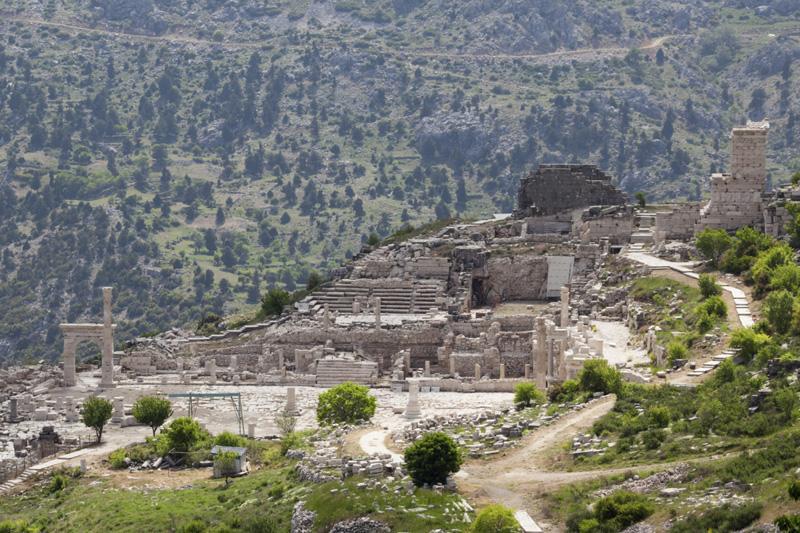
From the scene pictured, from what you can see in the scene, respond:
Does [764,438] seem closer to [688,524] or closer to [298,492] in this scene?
[688,524]

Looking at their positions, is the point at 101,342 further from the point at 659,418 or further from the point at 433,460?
the point at 433,460

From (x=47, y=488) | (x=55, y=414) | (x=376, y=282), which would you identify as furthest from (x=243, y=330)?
(x=47, y=488)

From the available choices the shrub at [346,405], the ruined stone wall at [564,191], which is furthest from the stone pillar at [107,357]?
the ruined stone wall at [564,191]

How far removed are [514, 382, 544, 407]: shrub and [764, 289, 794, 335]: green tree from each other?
9501mm

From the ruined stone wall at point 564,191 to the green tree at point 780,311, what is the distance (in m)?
50.5

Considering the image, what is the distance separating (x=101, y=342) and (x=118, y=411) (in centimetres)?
1140

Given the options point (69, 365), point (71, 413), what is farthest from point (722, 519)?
point (69, 365)

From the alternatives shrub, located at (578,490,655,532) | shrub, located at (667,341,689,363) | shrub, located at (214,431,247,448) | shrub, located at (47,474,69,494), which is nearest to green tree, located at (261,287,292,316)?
shrub, located at (214,431,247,448)

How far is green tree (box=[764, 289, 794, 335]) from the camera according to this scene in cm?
9894

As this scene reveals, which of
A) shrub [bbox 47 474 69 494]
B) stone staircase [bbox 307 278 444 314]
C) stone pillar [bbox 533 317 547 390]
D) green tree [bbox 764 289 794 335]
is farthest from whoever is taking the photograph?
stone staircase [bbox 307 278 444 314]

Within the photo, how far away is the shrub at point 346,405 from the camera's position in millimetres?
104125

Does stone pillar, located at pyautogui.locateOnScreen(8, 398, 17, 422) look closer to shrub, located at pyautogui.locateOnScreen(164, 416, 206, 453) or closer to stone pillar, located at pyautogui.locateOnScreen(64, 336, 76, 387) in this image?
stone pillar, located at pyautogui.locateOnScreen(64, 336, 76, 387)

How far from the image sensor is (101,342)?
12544 cm

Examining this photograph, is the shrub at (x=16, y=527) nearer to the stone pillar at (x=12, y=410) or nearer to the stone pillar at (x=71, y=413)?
the stone pillar at (x=71, y=413)
